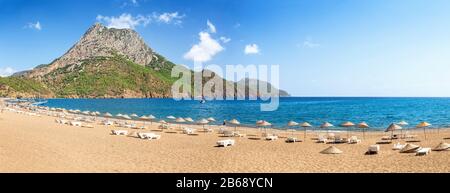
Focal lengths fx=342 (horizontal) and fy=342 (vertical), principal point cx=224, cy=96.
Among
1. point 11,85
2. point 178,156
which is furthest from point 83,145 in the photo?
point 11,85

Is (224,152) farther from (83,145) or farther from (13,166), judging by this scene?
(13,166)

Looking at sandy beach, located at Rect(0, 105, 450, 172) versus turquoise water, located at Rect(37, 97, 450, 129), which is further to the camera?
turquoise water, located at Rect(37, 97, 450, 129)

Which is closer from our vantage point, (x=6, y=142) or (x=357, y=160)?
(x=357, y=160)

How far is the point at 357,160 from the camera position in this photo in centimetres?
1834

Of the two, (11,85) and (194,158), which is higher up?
(11,85)

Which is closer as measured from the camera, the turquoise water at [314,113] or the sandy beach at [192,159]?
the sandy beach at [192,159]

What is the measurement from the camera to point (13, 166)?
14.0 metres

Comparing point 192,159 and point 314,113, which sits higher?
point 192,159

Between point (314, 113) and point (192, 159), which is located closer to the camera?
point (192, 159)
